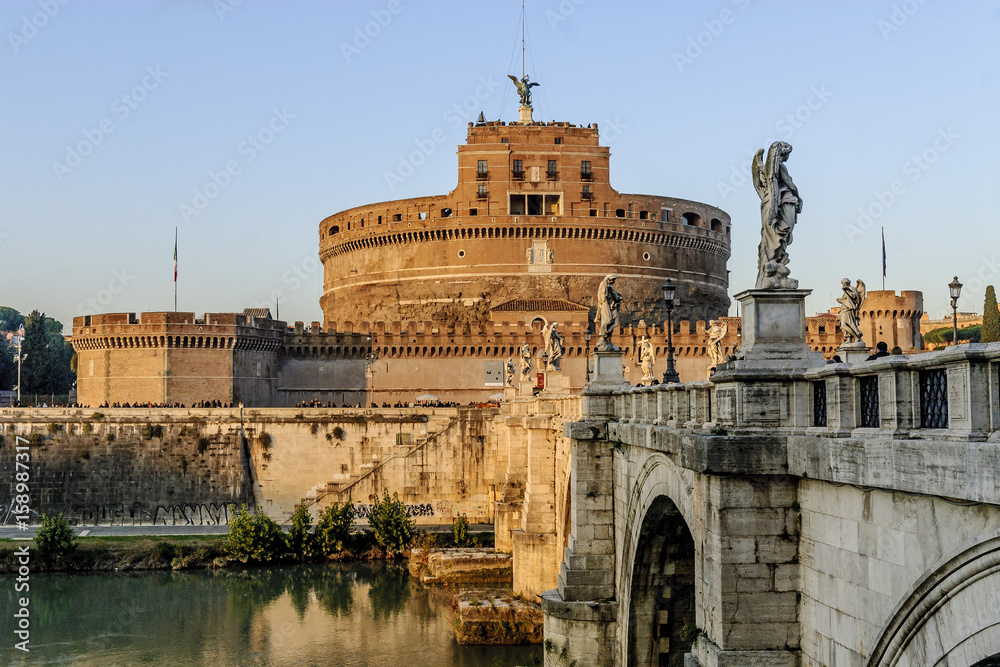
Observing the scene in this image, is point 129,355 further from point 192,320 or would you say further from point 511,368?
point 511,368

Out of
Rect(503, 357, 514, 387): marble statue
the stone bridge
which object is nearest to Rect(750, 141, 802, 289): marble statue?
the stone bridge

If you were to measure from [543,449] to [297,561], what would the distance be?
443 inches

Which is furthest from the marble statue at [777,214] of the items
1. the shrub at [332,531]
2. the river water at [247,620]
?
the shrub at [332,531]

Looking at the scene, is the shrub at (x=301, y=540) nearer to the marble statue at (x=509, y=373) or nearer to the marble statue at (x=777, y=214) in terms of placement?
the marble statue at (x=509, y=373)

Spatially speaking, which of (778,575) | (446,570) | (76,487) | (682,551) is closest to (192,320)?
(76,487)

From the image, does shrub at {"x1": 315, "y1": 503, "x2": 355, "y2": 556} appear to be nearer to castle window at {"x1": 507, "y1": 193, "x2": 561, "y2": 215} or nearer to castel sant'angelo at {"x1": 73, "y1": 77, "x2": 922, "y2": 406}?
castel sant'angelo at {"x1": 73, "y1": 77, "x2": 922, "y2": 406}

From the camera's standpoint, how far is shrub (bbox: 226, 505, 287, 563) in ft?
107

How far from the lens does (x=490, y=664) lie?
880 inches

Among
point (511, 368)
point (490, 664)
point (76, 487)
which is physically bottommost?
point (490, 664)

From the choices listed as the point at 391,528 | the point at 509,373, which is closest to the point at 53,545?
the point at 391,528

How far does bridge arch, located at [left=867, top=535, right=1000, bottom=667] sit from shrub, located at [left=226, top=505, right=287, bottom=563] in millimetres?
28706

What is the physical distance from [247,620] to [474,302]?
107 feet

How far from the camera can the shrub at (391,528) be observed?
34188mm
